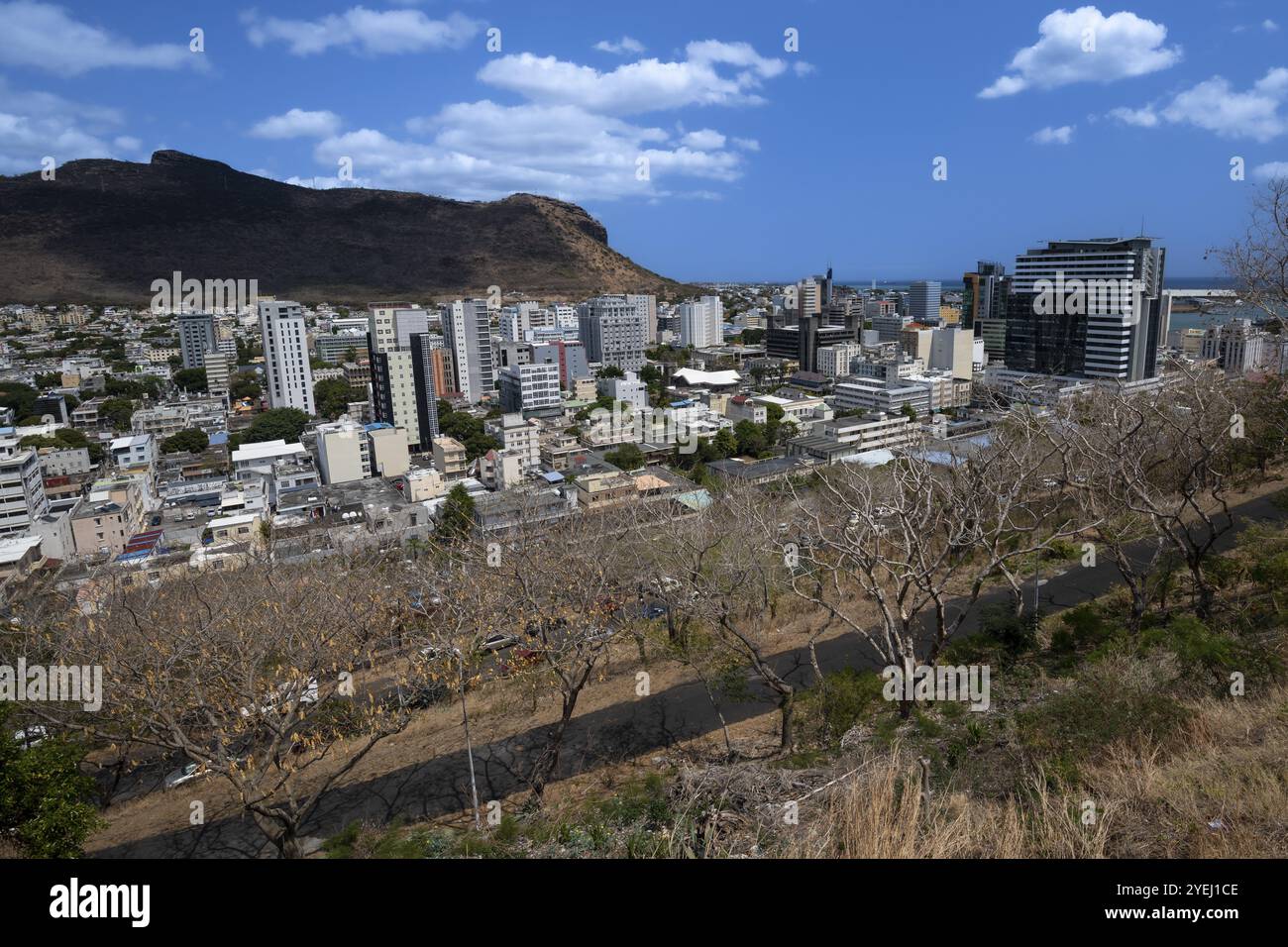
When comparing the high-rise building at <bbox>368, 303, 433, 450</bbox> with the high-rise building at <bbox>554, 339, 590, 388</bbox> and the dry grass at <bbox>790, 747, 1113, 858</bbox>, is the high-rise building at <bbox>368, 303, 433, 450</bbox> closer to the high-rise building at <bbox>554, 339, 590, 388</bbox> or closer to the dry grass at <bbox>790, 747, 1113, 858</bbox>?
the high-rise building at <bbox>554, 339, 590, 388</bbox>

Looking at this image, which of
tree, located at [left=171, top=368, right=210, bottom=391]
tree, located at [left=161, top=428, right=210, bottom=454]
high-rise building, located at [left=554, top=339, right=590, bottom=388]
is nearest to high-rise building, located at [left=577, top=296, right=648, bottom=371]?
high-rise building, located at [left=554, top=339, right=590, bottom=388]

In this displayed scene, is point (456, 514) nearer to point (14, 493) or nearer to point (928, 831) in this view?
point (14, 493)

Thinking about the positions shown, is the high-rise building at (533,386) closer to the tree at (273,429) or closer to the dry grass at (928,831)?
the tree at (273,429)

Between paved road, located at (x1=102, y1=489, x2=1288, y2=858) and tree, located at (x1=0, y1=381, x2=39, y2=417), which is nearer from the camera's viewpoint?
paved road, located at (x1=102, y1=489, x2=1288, y2=858)

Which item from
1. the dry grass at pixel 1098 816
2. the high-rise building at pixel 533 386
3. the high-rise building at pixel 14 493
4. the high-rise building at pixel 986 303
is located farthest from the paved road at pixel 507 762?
the high-rise building at pixel 986 303

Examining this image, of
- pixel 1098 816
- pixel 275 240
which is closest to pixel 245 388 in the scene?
pixel 1098 816
